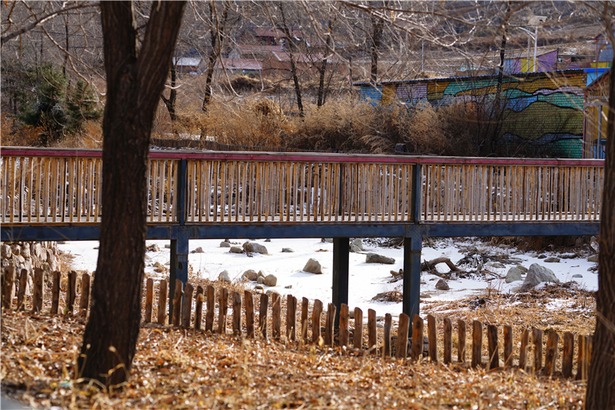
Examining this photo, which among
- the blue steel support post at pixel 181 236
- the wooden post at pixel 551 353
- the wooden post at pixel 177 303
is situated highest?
the blue steel support post at pixel 181 236

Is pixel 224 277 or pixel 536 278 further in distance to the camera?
pixel 224 277

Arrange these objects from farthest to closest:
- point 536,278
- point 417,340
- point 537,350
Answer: point 536,278 < point 417,340 < point 537,350

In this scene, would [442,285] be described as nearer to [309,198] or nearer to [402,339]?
[309,198]

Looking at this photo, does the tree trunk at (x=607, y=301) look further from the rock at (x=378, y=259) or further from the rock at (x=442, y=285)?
the rock at (x=378, y=259)

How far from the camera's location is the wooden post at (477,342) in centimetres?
686

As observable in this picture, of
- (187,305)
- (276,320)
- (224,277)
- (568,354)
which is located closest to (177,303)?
(187,305)

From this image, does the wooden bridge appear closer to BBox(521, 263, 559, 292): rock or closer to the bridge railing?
the bridge railing

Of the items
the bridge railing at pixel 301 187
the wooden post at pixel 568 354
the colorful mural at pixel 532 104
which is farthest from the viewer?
the colorful mural at pixel 532 104

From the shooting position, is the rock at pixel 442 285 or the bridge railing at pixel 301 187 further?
the rock at pixel 442 285

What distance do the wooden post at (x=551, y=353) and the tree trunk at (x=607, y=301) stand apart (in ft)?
5.97

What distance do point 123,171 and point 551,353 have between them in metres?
4.99

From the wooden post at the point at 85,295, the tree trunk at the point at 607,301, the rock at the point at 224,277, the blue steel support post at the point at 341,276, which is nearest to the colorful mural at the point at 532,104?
the rock at the point at 224,277

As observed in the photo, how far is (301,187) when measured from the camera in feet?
31.2

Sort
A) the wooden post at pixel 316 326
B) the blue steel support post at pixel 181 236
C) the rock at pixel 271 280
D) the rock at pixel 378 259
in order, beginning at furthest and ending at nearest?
the rock at pixel 378 259 < the rock at pixel 271 280 < the blue steel support post at pixel 181 236 < the wooden post at pixel 316 326
